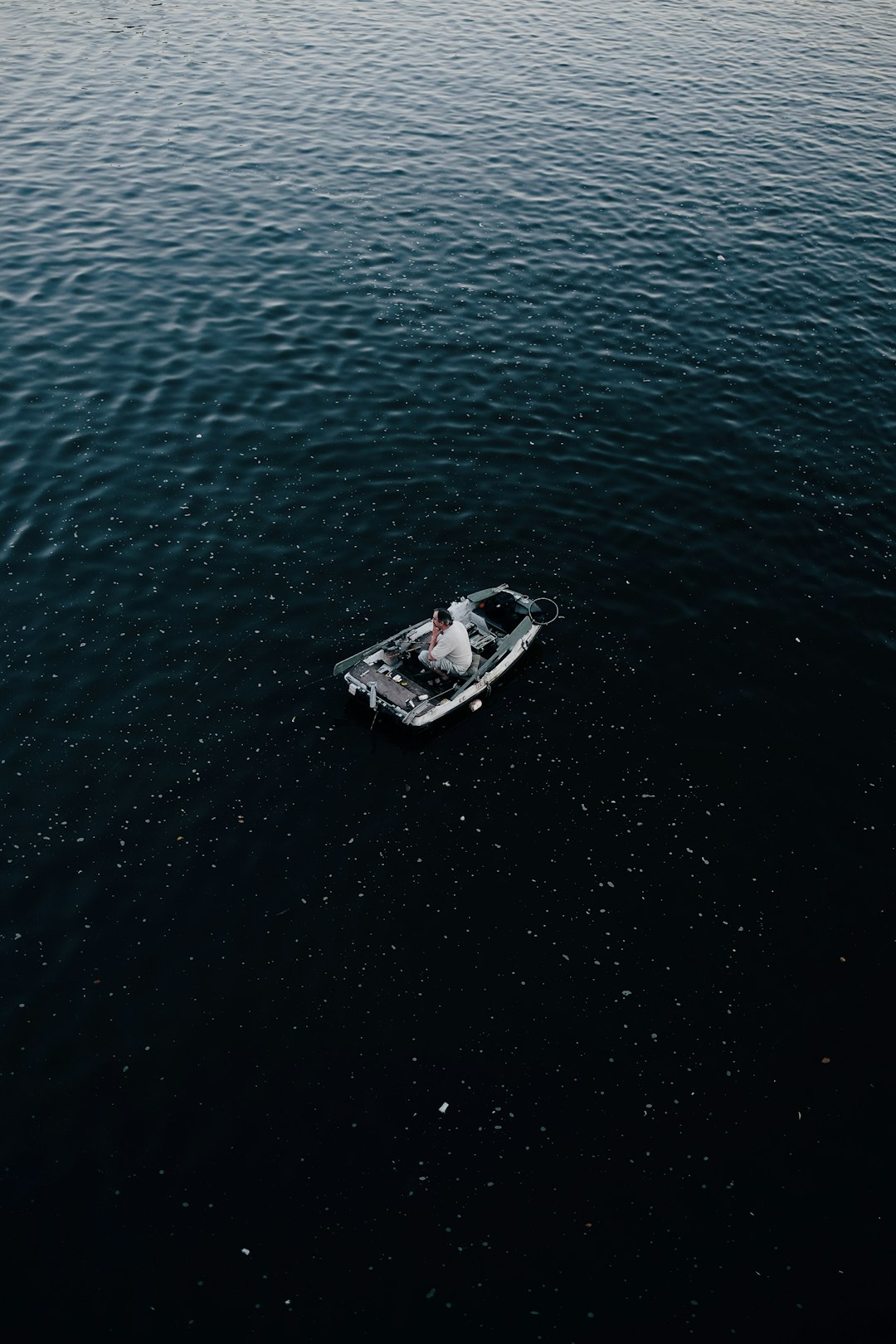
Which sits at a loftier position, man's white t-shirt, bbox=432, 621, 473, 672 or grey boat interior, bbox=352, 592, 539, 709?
man's white t-shirt, bbox=432, 621, 473, 672

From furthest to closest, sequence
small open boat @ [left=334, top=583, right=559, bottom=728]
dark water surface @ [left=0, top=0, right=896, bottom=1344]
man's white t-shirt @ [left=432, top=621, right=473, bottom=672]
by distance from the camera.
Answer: man's white t-shirt @ [left=432, top=621, right=473, bottom=672]
small open boat @ [left=334, top=583, right=559, bottom=728]
dark water surface @ [left=0, top=0, right=896, bottom=1344]

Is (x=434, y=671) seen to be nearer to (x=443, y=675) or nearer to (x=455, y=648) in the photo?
(x=443, y=675)

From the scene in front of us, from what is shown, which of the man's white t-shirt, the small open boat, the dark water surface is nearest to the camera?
the dark water surface

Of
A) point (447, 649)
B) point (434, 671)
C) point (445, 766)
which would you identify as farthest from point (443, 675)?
point (445, 766)

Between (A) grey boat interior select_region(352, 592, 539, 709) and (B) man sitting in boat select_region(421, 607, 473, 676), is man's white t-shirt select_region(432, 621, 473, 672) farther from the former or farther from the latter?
(A) grey boat interior select_region(352, 592, 539, 709)

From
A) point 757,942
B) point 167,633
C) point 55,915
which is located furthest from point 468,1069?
point 167,633

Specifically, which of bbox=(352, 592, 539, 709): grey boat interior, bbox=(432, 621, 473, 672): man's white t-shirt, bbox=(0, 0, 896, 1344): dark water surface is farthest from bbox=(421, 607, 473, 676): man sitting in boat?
bbox=(0, 0, 896, 1344): dark water surface

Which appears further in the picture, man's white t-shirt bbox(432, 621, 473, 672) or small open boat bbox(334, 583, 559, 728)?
man's white t-shirt bbox(432, 621, 473, 672)

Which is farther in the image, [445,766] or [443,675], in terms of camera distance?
[443,675]
